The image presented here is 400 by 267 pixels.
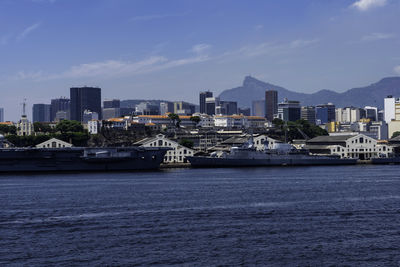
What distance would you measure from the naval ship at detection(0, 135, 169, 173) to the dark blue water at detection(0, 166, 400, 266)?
26871 millimetres

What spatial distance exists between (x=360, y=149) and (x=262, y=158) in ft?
103

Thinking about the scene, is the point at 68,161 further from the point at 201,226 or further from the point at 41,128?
the point at 41,128

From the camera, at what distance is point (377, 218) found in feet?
111

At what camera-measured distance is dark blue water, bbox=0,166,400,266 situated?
82.6 ft

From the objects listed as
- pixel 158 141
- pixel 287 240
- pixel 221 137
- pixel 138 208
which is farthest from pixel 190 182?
pixel 221 137

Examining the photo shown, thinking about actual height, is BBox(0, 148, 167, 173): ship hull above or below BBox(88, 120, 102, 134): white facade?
below

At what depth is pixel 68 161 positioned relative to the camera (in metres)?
79.1

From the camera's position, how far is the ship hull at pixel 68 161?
7731cm

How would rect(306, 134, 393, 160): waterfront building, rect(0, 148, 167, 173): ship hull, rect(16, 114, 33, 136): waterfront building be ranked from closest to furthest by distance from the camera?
rect(0, 148, 167, 173): ship hull, rect(306, 134, 393, 160): waterfront building, rect(16, 114, 33, 136): waterfront building

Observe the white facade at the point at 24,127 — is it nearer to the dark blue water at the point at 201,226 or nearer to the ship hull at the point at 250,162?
the ship hull at the point at 250,162

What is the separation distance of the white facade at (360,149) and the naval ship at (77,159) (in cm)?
4681

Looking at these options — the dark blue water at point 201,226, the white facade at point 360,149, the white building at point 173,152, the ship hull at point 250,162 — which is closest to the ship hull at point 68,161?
the ship hull at point 250,162

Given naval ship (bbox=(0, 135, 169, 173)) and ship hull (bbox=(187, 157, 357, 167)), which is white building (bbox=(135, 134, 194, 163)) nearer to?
ship hull (bbox=(187, 157, 357, 167))

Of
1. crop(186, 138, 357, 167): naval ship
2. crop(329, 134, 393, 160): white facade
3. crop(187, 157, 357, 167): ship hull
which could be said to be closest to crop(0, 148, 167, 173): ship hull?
crop(187, 157, 357, 167): ship hull
